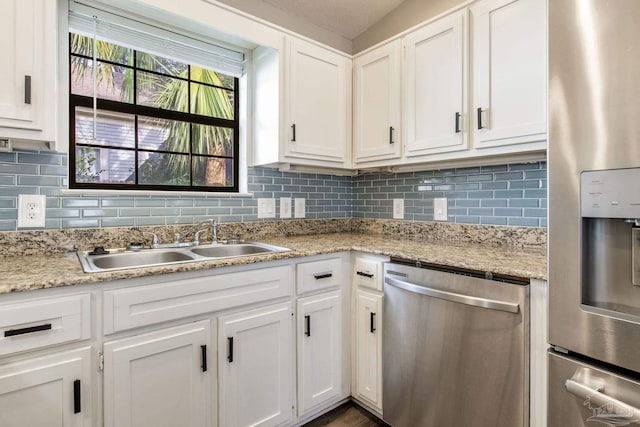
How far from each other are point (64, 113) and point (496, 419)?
230 centimetres

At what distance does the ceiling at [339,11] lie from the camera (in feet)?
7.23

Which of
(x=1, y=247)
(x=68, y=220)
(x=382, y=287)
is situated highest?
(x=68, y=220)

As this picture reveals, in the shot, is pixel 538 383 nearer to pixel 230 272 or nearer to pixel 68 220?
pixel 230 272

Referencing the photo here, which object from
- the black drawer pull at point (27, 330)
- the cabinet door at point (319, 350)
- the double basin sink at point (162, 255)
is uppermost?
the double basin sink at point (162, 255)

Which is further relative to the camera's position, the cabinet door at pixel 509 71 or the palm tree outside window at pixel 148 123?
the palm tree outside window at pixel 148 123

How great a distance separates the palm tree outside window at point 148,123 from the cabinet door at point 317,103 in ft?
1.57

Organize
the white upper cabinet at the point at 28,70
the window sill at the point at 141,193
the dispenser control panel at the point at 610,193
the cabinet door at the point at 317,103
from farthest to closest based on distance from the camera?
the cabinet door at the point at 317,103 → the window sill at the point at 141,193 → the white upper cabinet at the point at 28,70 → the dispenser control panel at the point at 610,193

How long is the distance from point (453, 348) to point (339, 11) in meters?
2.18

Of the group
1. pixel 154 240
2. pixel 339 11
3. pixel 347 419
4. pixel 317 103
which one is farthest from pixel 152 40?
pixel 347 419

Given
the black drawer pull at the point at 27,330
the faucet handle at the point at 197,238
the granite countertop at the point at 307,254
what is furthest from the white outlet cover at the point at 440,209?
the black drawer pull at the point at 27,330

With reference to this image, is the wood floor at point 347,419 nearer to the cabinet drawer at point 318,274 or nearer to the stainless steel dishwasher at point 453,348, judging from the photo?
the stainless steel dishwasher at point 453,348

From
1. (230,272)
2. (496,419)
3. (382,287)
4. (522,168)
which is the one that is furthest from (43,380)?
(522,168)

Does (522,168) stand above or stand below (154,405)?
above

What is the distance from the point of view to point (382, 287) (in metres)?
1.72
